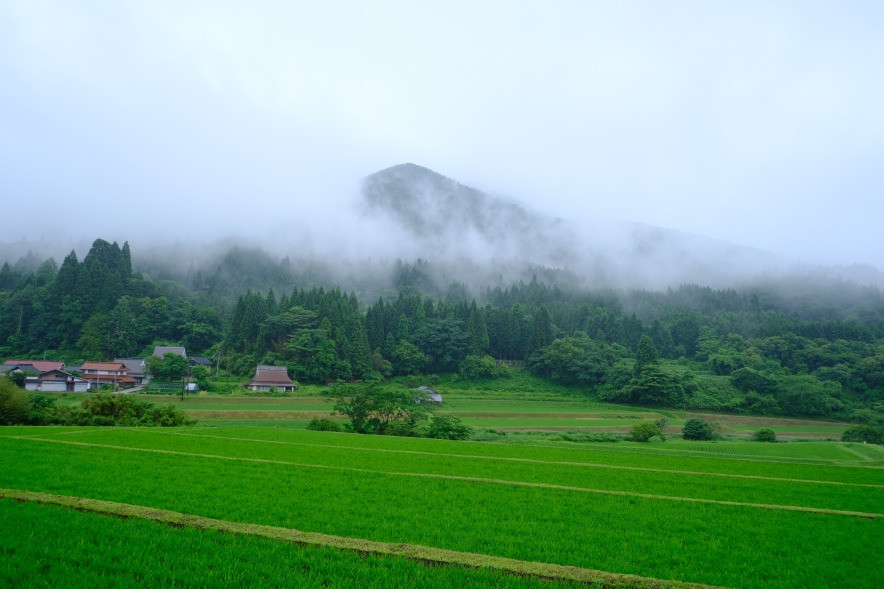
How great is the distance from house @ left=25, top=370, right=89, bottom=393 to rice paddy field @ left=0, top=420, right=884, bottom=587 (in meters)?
47.1

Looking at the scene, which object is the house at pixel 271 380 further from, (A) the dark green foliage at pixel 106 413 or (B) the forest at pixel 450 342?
(A) the dark green foliage at pixel 106 413

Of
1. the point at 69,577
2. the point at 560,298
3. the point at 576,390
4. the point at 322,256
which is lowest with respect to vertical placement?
the point at 576,390

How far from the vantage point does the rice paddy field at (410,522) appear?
21.6 feet

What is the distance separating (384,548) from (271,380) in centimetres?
5972

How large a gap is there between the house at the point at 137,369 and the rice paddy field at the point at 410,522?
52008 mm

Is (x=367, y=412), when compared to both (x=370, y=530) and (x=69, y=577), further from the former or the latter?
(x=69, y=577)

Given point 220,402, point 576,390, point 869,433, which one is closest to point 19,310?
point 220,402

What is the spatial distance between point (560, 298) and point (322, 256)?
3346 inches

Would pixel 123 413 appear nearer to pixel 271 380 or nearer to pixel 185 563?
pixel 185 563

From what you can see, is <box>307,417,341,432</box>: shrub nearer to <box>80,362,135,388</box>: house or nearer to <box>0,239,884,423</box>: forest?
<box>0,239,884,423</box>: forest

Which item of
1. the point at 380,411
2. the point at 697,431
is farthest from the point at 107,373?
the point at 697,431

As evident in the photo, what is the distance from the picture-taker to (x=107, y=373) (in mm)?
63250

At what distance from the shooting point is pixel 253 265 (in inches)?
6206

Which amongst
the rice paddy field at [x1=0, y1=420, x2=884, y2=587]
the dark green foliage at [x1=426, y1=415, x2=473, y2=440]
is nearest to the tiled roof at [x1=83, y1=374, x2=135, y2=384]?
the dark green foliage at [x1=426, y1=415, x2=473, y2=440]
